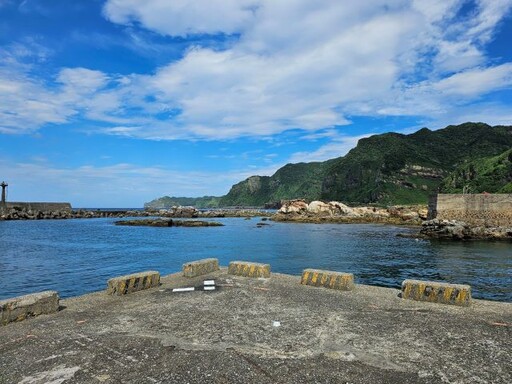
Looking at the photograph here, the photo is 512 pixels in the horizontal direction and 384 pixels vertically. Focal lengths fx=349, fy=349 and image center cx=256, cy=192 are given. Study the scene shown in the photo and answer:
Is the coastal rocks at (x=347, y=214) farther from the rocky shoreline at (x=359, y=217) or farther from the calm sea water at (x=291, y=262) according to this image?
the calm sea water at (x=291, y=262)

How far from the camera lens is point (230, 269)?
53.5ft

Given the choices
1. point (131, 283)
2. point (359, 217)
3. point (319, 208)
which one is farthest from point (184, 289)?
point (319, 208)

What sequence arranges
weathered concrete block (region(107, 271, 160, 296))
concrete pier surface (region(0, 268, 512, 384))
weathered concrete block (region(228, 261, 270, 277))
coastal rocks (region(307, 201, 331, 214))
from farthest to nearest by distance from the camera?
coastal rocks (region(307, 201, 331, 214)) < weathered concrete block (region(228, 261, 270, 277)) < weathered concrete block (region(107, 271, 160, 296)) < concrete pier surface (region(0, 268, 512, 384))

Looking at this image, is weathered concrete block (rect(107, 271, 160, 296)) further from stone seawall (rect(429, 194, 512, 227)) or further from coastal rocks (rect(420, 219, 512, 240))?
stone seawall (rect(429, 194, 512, 227))

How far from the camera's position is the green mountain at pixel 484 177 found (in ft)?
334

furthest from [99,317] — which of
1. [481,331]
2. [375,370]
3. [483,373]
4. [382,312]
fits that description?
[481,331]

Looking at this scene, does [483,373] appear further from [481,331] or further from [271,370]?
[271,370]

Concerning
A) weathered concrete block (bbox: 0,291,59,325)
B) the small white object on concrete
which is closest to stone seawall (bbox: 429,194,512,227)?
the small white object on concrete

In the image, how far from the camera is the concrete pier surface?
6.57 meters

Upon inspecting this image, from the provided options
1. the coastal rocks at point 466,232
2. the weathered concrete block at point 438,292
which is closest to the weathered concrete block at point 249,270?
the weathered concrete block at point 438,292

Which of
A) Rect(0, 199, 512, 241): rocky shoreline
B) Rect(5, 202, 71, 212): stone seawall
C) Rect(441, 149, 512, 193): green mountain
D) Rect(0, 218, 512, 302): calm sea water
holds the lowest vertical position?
Rect(0, 218, 512, 302): calm sea water

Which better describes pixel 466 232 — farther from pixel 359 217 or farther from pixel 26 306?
pixel 26 306

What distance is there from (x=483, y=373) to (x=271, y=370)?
3993 mm

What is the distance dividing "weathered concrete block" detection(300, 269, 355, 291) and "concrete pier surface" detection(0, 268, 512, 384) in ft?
3.80
